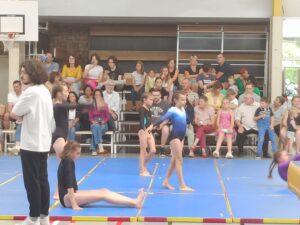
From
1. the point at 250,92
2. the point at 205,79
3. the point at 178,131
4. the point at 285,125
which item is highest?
the point at 205,79

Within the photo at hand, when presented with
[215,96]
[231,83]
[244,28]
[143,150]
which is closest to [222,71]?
[231,83]

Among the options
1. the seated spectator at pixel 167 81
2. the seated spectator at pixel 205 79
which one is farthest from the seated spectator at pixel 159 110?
the seated spectator at pixel 205 79

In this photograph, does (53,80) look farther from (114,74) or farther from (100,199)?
(114,74)

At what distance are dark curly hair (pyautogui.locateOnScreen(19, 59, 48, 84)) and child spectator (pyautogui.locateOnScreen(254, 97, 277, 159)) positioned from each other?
9211mm

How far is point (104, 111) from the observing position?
1480 centimetres

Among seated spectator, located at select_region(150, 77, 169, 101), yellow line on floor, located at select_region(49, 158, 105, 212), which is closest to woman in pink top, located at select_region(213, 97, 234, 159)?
seated spectator, located at select_region(150, 77, 169, 101)

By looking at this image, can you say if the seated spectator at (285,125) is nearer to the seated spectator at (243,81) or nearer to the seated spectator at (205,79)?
the seated spectator at (243,81)

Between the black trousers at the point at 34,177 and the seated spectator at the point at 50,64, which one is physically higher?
the seated spectator at the point at 50,64

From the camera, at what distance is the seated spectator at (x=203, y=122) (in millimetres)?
14555

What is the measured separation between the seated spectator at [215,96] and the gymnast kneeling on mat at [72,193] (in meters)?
7.70

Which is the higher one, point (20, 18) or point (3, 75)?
point (20, 18)

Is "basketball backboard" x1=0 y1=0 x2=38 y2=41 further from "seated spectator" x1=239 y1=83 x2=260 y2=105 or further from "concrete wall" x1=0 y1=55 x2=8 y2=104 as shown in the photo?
"seated spectator" x1=239 y1=83 x2=260 y2=105

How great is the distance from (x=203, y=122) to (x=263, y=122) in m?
1.60

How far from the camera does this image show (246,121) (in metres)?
14.8
